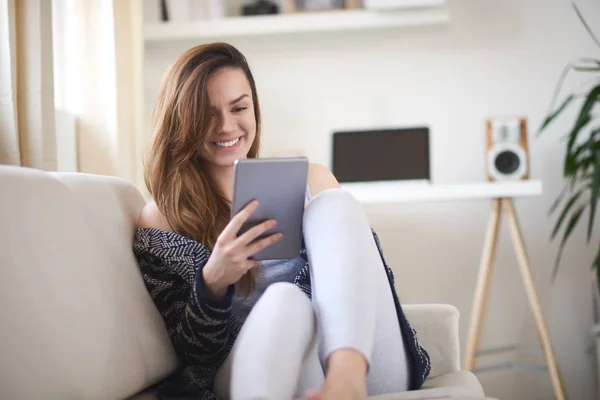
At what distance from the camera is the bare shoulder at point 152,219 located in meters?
1.35

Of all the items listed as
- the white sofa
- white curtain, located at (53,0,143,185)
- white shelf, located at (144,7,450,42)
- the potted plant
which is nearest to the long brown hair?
the white sofa

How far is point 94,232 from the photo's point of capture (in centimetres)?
116

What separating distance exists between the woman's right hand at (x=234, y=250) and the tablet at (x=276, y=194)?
0.01 meters

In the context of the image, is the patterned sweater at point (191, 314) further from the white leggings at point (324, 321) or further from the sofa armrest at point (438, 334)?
the sofa armrest at point (438, 334)

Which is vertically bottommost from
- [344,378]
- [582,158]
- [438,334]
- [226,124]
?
[438,334]

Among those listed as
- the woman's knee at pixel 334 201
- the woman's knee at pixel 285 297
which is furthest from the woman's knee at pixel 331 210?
the woman's knee at pixel 285 297

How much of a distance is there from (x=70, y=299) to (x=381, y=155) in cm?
181

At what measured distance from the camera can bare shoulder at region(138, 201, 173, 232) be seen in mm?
1347

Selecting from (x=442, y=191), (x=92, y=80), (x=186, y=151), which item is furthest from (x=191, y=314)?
(x=442, y=191)

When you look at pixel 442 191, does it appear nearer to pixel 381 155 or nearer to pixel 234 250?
pixel 381 155

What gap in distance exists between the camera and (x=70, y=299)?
1025 millimetres

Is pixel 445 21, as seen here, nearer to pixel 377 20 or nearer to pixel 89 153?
pixel 377 20

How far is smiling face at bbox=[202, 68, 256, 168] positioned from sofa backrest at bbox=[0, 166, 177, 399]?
0.25m

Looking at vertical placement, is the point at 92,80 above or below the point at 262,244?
above
